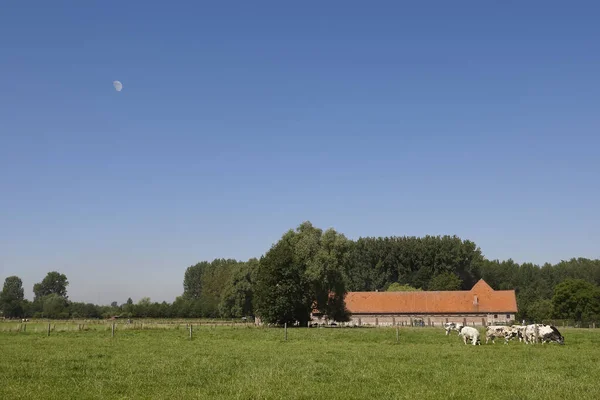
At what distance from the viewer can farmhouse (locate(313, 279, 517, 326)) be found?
87.2m

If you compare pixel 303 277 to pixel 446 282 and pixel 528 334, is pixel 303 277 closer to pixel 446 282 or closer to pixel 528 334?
pixel 528 334

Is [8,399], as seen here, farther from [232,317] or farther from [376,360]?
[232,317]

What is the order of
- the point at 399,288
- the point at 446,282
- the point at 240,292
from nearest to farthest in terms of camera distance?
the point at 240,292
the point at 446,282
the point at 399,288

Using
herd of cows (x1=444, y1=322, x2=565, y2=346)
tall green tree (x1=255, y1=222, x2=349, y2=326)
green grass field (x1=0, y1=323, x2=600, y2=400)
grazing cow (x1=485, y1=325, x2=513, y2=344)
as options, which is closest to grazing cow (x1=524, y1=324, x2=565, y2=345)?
herd of cows (x1=444, y1=322, x2=565, y2=346)

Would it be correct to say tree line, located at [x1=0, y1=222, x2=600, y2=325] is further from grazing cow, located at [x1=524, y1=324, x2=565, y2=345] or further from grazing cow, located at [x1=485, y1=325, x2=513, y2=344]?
grazing cow, located at [x1=524, y1=324, x2=565, y2=345]

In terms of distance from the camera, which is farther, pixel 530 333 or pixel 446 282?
pixel 446 282

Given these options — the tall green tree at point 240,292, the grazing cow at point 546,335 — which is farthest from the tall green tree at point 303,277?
the grazing cow at point 546,335

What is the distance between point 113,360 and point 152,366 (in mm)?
3140

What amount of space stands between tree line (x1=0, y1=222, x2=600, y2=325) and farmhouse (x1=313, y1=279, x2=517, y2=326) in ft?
25.5

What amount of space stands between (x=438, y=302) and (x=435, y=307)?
1.18 metres

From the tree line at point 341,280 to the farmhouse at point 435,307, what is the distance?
25.5ft

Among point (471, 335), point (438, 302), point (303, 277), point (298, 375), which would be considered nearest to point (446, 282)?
point (438, 302)

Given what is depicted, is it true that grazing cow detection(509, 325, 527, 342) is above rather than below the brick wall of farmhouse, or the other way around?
above

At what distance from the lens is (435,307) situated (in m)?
89.5
